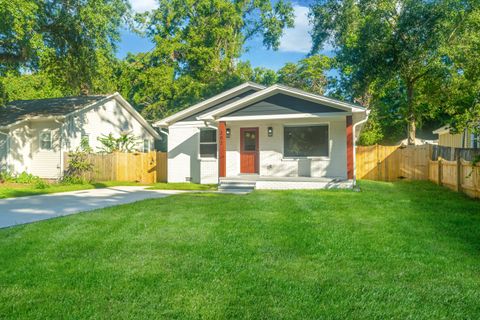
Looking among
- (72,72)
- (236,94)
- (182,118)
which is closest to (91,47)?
(72,72)

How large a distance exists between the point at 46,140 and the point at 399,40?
19.1m

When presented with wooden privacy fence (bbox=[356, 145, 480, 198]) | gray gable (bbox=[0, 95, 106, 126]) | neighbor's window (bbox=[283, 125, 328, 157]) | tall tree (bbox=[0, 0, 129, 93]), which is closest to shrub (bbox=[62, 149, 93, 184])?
gray gable (bbox=[0, 95, 106, 126])

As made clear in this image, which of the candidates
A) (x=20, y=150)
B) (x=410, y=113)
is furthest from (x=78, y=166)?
(x=410, y=113)

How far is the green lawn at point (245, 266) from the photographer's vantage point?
3.08 m

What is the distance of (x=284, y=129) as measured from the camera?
49.1ft

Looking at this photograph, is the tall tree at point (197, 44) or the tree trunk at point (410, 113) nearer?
the tree trunk at point (410, 113)

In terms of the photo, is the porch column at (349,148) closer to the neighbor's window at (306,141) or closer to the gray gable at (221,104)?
the neighbor's window at (306,141)

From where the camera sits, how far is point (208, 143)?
656 inches

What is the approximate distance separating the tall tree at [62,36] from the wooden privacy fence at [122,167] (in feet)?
12.2

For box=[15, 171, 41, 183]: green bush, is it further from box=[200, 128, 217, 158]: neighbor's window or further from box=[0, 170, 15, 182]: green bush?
box=[200, 128, 217, 158]: neighbor's window

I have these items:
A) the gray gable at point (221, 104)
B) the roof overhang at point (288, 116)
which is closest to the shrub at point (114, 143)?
the gray gable at point (221, 104)

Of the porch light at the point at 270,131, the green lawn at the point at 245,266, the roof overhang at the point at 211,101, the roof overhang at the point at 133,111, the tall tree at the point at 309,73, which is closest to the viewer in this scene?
the green lawn at the point at 245,266

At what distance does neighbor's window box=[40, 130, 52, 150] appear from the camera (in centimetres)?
1878

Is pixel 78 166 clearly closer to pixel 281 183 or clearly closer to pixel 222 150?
pixel 222 150
